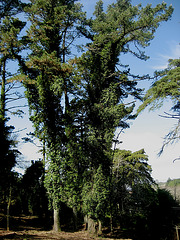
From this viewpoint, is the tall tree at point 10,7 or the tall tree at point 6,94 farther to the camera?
the tall tree at point 10,7

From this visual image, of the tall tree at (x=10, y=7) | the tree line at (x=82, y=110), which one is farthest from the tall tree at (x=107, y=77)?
the tall tree at (x=10, y=7)

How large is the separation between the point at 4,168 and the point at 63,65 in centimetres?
611

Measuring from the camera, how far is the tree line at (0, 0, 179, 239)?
10094 mm

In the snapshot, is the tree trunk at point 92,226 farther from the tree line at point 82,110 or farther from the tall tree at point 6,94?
the tall tree at point 6,94

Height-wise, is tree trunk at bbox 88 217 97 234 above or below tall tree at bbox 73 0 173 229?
below

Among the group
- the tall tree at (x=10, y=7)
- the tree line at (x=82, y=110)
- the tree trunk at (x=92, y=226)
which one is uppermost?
the tall tree at (x=10, y=7)

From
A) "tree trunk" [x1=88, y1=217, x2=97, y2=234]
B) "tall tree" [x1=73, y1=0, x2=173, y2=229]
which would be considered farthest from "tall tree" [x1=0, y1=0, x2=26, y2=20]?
"tree trunk" [x1=88, y1=217, x2=97, y2=234]

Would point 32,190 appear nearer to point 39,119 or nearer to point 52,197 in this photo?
point 52,197

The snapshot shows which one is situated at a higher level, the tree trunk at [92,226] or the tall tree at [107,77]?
the tall tree at [107,77]

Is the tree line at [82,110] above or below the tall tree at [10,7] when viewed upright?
below

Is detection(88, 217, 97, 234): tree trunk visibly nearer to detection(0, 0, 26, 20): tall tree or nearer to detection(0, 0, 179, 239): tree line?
detection(0, 0, 179, 239): tree line

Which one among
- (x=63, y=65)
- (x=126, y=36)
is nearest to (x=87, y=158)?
(x=63, y=65)

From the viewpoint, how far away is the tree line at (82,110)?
10094 millimetres

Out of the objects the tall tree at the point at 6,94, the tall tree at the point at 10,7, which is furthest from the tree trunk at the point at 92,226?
the tall tree at the point at 10,7
